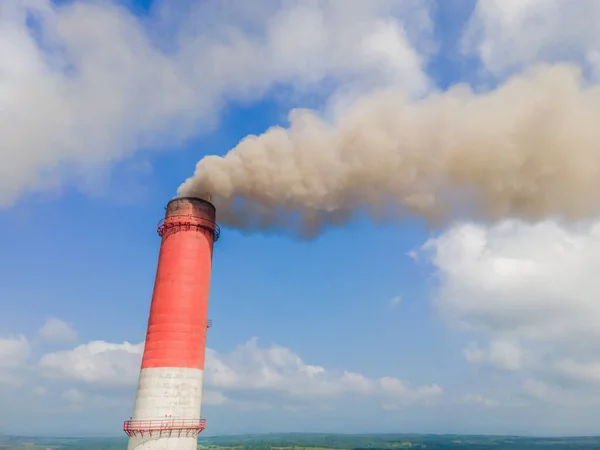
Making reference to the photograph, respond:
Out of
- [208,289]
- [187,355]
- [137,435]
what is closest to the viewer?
[137,435]

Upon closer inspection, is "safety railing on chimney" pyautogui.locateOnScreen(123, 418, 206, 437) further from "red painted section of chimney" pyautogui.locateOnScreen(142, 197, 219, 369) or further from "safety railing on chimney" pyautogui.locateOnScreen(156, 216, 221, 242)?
"safety railing on chimney" pyautogui.locateOnScreen(156, 216, 221, 242)

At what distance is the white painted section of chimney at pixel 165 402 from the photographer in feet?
69.9

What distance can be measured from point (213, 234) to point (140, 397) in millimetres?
9199

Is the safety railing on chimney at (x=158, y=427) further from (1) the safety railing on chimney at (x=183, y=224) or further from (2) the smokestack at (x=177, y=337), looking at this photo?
(1) the safety railing on chimney at (x=183, y=224)

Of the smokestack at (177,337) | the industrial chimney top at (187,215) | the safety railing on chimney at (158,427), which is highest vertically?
the industrial chimney top at (187,215)

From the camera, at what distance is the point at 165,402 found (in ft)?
71.3

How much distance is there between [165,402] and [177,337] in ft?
9.88

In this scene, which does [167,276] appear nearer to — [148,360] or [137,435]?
[148,360]

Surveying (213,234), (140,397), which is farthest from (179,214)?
(140,397)

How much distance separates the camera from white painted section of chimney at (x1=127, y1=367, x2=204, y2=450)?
69.9 feet

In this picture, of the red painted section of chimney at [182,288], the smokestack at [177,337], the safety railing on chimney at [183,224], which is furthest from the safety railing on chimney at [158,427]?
the safety railing on chimney at [183,224]

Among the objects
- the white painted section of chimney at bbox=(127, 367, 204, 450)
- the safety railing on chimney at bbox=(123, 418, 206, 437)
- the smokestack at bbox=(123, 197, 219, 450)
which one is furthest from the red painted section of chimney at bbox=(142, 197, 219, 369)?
the safety railing on chimney at bbox=(123, 418, 206, 437)

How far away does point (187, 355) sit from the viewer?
22.9 meters

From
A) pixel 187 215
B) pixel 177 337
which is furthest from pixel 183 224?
pixel 177 337
